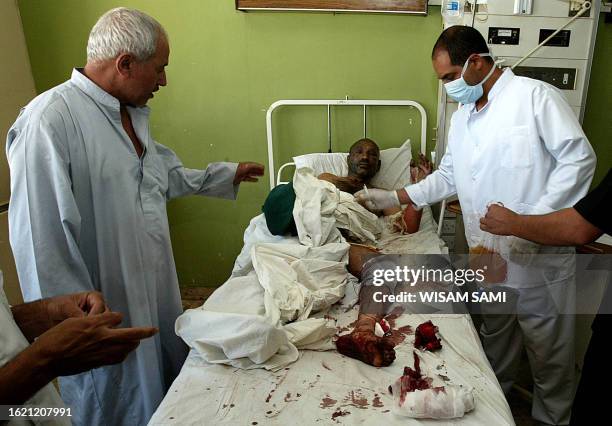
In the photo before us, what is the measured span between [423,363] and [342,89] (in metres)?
2.17

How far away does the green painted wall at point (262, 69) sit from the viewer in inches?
113

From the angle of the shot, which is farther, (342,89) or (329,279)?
(342,89)

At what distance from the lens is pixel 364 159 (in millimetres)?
2773

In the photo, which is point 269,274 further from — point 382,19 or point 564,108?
point 382,19

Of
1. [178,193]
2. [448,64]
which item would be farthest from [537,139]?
[178,193]

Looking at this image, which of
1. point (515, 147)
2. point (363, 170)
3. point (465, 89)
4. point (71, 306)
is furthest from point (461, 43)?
point (71, 306)

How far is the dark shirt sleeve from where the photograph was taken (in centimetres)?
107

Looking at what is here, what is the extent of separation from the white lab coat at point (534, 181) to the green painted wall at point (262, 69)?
3.36 feet

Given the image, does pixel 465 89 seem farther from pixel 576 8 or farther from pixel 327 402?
pixel 327 402

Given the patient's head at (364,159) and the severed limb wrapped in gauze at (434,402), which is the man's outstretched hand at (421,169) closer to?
the patient's head at (364,159)

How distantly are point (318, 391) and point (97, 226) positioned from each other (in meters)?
0.95

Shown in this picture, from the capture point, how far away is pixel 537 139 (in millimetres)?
1736

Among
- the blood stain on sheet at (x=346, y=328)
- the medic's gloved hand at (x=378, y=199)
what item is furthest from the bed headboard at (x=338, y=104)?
the blood stain on sheet at (x=346, y=328)

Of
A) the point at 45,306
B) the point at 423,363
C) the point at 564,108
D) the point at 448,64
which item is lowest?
the point at 423,363
